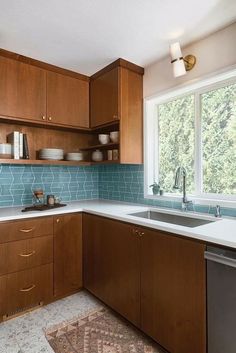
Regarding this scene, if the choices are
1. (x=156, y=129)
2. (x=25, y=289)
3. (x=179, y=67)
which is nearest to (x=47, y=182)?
(x=25, y=289)

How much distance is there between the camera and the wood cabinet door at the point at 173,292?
1.31 meters

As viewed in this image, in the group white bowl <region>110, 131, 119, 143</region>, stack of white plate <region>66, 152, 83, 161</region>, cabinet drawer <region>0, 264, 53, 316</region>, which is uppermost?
white bowl <region>110, 131, 119, 143</region>

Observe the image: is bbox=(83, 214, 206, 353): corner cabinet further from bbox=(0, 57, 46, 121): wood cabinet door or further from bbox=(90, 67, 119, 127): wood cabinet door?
bbox=(0, 57, 46, 121): wood cabinet door

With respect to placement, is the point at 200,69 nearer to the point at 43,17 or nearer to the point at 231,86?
the point at 231,86

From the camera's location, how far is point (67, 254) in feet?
7.40

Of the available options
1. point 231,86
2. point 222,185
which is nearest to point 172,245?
point 222,185

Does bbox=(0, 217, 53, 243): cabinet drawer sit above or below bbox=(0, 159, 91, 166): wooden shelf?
below

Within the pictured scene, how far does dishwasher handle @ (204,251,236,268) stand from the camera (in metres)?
1.15

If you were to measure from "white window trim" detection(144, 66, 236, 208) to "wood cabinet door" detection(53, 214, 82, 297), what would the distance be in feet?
2.70

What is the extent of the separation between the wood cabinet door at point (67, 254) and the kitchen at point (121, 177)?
13 millimetres

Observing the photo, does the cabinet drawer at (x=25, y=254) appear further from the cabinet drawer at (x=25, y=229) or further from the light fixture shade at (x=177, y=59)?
the light fixture shade at (x=177, y=59)

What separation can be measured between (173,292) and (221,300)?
0.32 metres

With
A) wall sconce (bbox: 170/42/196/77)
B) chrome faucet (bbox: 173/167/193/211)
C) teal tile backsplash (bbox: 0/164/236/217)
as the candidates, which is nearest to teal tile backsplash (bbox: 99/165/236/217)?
teal tile backsplash (bbox: 0/164/236/217)

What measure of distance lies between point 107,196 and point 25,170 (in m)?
1.04
